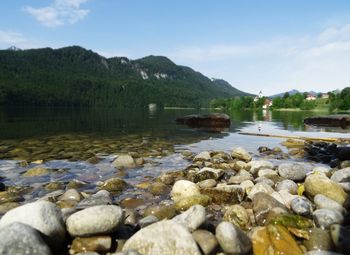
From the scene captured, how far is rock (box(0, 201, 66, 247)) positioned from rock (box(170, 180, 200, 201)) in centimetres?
418

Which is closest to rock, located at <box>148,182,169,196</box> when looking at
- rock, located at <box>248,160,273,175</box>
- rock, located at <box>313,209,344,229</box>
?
rock, located at <box>248,160,273,175</box>

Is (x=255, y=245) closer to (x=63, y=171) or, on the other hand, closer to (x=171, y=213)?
(x=171, y=213)

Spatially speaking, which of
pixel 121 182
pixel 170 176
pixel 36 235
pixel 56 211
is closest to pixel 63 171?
pixel 121 182

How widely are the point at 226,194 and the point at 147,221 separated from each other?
2799 mm

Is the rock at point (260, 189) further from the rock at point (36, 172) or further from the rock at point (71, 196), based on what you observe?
the rock at point (36, 172)

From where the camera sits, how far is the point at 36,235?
5574 mm

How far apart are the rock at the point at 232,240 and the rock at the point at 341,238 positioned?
1679mm

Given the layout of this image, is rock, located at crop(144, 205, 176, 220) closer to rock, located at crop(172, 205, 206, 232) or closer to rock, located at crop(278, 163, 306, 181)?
rock, located at crop(172, 205, 206, 232)

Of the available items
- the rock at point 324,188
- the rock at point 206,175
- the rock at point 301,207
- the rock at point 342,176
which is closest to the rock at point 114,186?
the rock at point 206,175

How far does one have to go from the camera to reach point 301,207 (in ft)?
26.0

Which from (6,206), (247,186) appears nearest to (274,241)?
(247,186)

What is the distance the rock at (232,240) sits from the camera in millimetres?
6242

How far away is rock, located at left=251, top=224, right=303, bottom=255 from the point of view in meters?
6.31

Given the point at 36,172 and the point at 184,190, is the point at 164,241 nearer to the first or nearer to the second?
the point at 184,190
